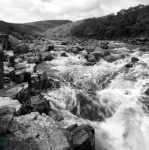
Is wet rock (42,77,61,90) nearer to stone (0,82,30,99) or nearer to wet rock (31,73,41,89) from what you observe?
wet rock (31,73,41,89)

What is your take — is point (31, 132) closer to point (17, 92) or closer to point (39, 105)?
point (39, 105)

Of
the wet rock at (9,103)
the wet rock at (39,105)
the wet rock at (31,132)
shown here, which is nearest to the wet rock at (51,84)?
the wet rock at (39,105)

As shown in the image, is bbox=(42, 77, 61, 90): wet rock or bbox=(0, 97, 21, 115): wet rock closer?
bbox=(0, 97, 21, 115): wet rock

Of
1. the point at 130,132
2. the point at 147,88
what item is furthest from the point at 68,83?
the point at 130,132

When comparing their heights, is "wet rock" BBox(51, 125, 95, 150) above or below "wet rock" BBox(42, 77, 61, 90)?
above

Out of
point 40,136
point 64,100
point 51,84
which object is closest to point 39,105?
point 64,100

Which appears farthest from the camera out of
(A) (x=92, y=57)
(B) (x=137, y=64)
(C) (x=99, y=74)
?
(A) (x=92, y=57)

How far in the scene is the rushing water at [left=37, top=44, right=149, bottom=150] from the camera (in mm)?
6797

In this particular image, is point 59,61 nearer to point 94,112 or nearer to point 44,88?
point 44,88

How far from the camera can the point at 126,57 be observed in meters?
17.9

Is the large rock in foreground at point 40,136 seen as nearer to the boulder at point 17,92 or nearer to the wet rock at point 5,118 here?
the wet rock at point 5,118

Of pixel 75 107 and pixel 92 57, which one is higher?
pixel 92 57

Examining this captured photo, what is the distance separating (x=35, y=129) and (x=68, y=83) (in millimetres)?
7024

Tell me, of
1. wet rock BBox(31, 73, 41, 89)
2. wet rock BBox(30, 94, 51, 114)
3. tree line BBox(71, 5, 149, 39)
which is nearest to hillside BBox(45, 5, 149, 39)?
tree line BBox(71, 5, 149, 39)
